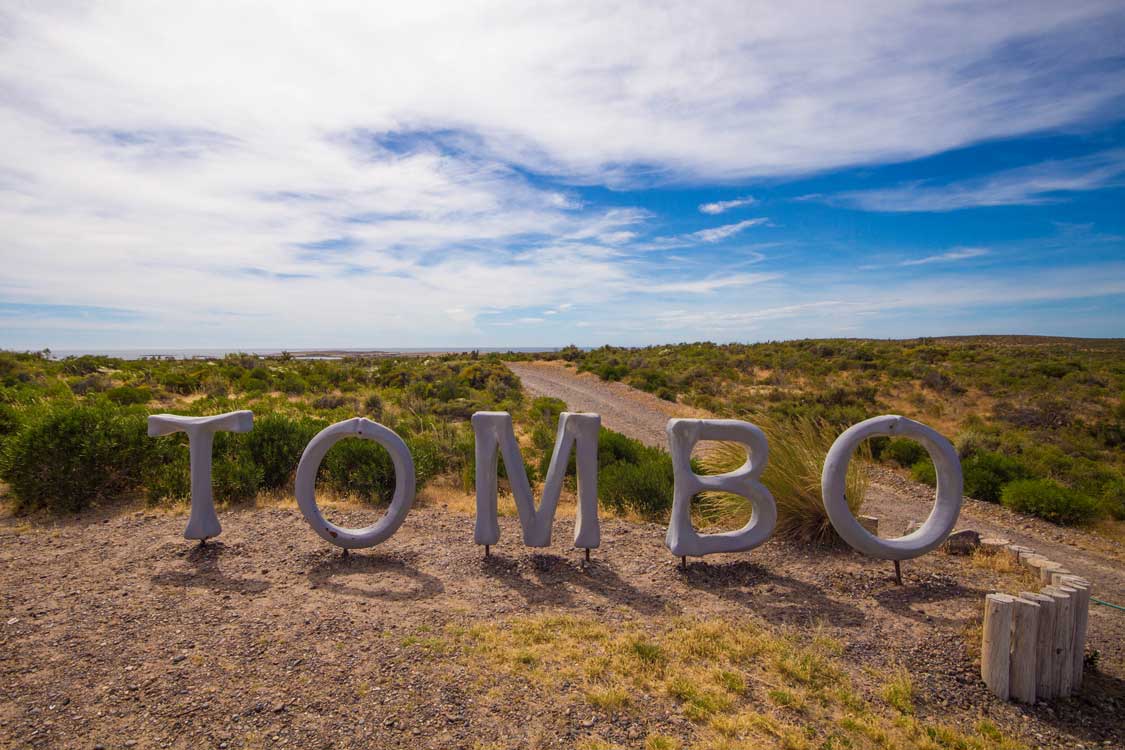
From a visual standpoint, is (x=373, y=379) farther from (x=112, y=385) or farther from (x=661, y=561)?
(x=661, y=561)

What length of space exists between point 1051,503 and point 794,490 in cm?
562

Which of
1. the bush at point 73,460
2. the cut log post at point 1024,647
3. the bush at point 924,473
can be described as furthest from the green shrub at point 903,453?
the bush at point 73,460

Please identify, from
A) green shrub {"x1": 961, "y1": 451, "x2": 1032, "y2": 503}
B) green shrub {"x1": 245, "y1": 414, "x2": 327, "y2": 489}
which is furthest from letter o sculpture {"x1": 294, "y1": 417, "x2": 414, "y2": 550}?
green shrub {"x1": 961, "y1": 451, "x2": 1032, "y2": 503}

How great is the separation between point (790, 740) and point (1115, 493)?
435 inches

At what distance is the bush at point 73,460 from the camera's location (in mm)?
8336

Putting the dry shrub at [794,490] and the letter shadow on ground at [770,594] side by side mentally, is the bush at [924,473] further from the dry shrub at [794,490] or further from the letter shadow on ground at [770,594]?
the letter shadow on ground at [770,594]

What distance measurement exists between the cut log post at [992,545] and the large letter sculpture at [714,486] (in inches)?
100

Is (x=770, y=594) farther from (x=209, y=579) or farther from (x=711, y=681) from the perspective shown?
(x=209, y=579)

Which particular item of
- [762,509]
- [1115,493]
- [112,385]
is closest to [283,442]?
[762,509]

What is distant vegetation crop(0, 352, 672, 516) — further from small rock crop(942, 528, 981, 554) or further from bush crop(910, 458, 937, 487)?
bush crop(910, 458, 937, 487)

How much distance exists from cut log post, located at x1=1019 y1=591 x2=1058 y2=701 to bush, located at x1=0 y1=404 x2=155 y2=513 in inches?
440

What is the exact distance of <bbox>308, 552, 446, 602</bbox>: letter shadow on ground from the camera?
18.4 feet

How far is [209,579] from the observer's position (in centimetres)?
588

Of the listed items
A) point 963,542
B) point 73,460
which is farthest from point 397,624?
point 73,460
